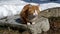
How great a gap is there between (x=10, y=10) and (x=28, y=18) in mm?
1436

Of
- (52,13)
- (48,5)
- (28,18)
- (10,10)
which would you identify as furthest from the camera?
(48,5)

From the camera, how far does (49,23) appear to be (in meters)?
3.74

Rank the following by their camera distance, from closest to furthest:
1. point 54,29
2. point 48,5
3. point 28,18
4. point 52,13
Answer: point 28,18, point 54,29, point 52,13, point 48,5

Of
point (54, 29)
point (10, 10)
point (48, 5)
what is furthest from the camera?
point (48, 5)

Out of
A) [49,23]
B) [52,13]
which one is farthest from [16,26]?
[52,13]

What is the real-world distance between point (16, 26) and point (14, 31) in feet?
0.34

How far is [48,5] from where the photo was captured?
16.6ft

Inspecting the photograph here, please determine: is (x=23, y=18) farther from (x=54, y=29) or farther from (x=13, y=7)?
(x=13, y=7)

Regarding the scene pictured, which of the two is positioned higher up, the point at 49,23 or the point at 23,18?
the point at 23,18

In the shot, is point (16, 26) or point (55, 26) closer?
point (16, 26)

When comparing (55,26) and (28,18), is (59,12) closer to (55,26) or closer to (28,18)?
(55,26)

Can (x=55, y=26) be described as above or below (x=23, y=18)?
below

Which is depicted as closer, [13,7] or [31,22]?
[31,22]

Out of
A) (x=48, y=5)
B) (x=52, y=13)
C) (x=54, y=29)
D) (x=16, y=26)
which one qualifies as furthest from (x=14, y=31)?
(x=48, y=5)
